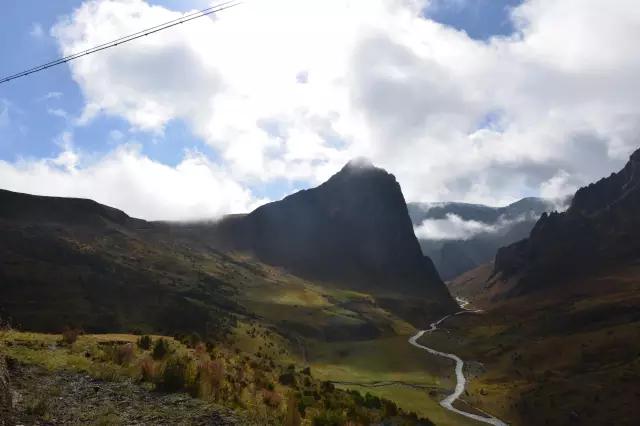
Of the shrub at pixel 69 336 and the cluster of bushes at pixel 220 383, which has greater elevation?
the shrub at pixel 69 336

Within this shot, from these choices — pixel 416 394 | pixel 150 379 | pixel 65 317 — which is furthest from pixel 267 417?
pixel 65 317

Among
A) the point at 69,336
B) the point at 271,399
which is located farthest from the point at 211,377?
the point at 69,336

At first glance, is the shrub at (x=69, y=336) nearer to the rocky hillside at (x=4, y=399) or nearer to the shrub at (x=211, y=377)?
the shrub at (x=211, y=377)

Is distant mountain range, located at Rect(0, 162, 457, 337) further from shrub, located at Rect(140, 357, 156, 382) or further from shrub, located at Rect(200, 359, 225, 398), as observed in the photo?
shrub, located at Rect(200, 359, 225, 398)

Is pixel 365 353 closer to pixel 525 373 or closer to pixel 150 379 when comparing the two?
pixel 525 373

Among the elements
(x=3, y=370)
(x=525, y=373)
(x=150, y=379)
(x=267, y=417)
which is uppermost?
(x=3, y=370)

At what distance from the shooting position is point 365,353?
10719 cm

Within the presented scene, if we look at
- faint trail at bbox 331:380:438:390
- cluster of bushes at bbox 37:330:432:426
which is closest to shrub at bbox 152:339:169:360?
cluster of bushes at bbox 37:330:432:426

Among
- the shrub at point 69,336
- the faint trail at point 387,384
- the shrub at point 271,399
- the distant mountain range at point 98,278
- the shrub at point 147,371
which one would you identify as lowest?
the faint trail at point 387,384

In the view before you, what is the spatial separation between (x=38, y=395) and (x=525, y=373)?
92.0 metres

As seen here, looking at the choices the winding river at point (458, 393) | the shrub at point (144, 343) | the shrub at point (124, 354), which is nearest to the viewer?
the shrub at point (124, 354)

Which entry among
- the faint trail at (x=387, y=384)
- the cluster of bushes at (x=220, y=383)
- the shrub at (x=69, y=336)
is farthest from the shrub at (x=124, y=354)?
the faint trail at (x=387, y=384)

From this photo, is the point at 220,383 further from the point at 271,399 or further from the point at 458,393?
the point at 458,393

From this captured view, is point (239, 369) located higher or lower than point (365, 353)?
higher
